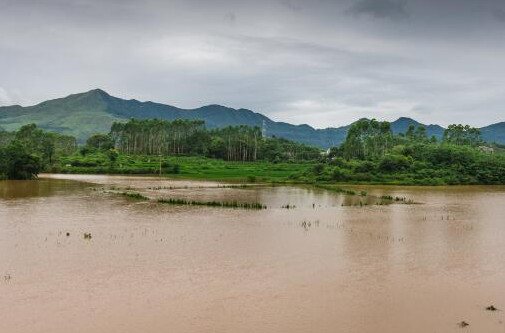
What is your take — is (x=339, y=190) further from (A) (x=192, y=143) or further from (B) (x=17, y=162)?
(A) (x=192, y=143)

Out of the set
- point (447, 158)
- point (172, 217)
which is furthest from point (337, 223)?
point (447, 158)

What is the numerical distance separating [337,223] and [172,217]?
321 inches

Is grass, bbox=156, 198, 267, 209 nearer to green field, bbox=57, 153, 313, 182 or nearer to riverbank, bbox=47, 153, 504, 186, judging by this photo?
riverbank, bbox=47, 153, 504, 186

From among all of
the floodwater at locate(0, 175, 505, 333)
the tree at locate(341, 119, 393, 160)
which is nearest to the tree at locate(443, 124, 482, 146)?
the tree at locate(341, 119, 393, 160)

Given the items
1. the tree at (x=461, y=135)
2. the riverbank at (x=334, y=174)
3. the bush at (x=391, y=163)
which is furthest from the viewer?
the tree at (x=461, y=135)

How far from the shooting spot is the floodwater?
10086mm

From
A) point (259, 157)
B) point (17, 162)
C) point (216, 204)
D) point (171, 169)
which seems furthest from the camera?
point (259, 157)

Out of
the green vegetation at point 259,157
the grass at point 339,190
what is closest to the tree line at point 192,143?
the green vegetation at point 259,157

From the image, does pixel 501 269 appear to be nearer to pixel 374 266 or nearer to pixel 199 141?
pixel 374 266

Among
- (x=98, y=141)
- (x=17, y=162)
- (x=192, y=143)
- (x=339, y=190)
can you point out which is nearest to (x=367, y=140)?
(x=339, y=190)

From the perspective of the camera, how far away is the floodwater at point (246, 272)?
10.1 m

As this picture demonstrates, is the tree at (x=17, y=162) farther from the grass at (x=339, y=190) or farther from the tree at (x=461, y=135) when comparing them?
the tree at (x=461, y=135)

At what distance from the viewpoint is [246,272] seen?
1384cm

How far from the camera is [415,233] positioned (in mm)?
20969
